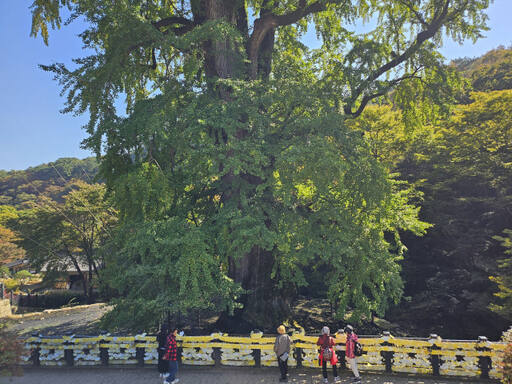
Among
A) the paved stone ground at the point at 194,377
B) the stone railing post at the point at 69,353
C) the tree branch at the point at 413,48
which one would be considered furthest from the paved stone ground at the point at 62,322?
the tree branch at the point at 413,48

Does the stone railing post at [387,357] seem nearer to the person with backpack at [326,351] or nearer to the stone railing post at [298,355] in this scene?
the person with backpack at [326,351]

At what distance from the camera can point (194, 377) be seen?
8625 millimetres

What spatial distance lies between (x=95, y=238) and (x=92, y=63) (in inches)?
718

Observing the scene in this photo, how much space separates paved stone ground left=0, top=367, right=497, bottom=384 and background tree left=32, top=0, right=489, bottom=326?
1.79 meters

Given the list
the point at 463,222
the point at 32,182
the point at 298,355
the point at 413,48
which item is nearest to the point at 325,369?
the point at 298,355

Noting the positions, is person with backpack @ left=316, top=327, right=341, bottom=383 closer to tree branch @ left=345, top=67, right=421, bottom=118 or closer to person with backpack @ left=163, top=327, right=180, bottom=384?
person with backpack @ left=163, top=327, right=180, bottom=384

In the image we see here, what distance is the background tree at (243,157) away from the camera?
9.62 meters

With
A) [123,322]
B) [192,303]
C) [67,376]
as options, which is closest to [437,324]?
[192,303]

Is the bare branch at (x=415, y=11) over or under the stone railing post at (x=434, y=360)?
over

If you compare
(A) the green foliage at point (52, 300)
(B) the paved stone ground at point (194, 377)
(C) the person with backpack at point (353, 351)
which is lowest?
(A) the green foliage at point (52, 300)

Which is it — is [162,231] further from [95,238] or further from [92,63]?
[95,238]

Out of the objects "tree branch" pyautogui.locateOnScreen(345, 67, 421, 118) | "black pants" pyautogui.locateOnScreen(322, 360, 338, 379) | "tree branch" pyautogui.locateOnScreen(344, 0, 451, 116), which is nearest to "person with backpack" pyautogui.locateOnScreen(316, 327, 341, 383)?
"black pants" pyautogui.locateOnScreen(322, 360, 338, 379)

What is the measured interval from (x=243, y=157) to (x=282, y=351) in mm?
5188

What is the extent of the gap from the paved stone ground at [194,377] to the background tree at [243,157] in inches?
70.4
